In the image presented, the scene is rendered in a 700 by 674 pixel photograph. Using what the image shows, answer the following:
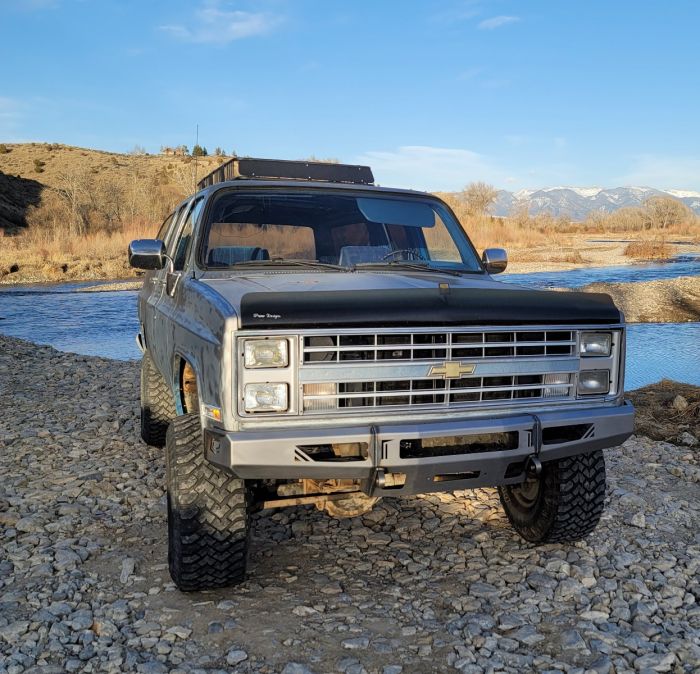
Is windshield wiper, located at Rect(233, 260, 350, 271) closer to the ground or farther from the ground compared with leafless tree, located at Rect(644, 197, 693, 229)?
closer to the ground

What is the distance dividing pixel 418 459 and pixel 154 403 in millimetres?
3595

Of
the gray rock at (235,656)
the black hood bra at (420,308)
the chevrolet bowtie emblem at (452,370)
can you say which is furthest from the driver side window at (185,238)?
the gray rock at (235,656)

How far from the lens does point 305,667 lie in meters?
2.96

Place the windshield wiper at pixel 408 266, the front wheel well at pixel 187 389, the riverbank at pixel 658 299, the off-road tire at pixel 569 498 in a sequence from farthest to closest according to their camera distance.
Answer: the riverbank at pixel 658 299, the windshield wiper at pixel 408 266, the front wheel well at pixel 187 389, the off-road tire at pixel 569 498

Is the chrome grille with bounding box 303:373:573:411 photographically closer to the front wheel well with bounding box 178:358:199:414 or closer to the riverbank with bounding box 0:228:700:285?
the front wheel well with bounding box 178:358:199:414

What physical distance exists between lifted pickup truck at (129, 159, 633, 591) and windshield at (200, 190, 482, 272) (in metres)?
0.14

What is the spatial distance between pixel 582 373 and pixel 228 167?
10.4ft

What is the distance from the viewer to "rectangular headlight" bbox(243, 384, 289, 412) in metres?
3.07

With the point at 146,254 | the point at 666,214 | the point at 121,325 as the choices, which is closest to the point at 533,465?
the point at 146,254

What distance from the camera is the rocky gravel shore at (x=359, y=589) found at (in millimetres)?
3091

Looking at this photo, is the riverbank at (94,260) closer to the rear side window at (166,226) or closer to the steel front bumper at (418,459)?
the rear side window at (166,226)

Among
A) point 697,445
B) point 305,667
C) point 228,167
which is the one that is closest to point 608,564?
point 305,667

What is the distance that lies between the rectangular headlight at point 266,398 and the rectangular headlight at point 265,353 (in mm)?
92

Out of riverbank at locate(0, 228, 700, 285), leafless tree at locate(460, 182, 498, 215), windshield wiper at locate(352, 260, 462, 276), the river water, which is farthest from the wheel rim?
leafless tree at locate(460, 182, 498, 215)
